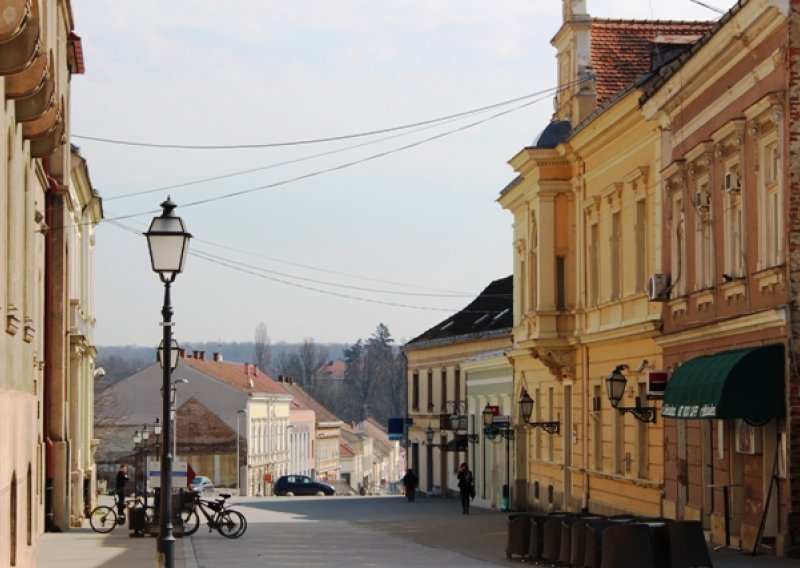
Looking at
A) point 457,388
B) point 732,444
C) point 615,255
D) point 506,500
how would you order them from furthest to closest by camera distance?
point 457,388, point 506,500, point 615,255, point 732,444

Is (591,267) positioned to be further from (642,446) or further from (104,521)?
(104,521)

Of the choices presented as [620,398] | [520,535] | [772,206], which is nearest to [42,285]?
[620,398]

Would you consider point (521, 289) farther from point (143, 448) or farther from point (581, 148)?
point (143, 448)

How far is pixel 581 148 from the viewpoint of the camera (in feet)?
128

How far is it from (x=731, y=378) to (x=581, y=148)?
1513cm

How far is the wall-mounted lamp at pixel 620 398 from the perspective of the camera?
3303 cm

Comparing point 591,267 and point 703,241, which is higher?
point 591,267

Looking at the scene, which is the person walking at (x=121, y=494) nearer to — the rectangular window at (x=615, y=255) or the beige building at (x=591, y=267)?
the beige building at (x=591, y=267)

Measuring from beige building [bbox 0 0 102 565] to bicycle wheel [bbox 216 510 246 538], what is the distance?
363cm

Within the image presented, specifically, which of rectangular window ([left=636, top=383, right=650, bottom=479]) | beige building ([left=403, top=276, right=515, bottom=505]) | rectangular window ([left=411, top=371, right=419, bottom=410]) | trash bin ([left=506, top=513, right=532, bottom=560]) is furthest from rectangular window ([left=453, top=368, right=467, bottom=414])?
trash bin ([left=506, top=513, right=532, bottom=560])

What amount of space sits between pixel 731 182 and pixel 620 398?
8.35 m

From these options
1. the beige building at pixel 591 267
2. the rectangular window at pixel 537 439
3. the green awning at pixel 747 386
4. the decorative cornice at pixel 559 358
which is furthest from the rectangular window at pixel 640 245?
the rectangular window at pixel 537 439

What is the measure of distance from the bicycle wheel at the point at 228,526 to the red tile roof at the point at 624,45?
42.2ft

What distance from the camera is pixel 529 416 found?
4438 centimetres
